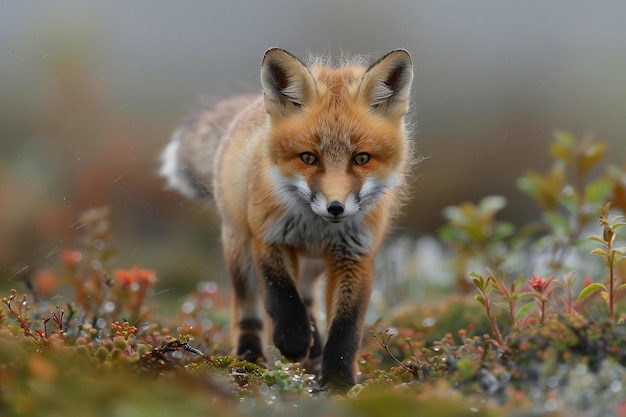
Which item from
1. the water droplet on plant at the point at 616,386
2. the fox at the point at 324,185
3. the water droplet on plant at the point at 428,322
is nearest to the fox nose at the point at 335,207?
the fox at the point at 324,185

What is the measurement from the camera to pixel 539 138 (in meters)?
13.4

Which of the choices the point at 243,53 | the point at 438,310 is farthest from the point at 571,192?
the point at 243,53

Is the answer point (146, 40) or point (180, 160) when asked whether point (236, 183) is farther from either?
point (146, 40)

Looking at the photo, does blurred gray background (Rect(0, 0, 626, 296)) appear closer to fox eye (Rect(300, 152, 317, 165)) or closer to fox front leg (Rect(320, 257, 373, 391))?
fox front leg (Rect(320, 257, 373, 391))

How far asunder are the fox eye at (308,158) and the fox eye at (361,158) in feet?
0.56

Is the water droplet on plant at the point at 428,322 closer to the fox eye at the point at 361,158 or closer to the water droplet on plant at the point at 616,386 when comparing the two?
the fox eye at the point at 361,158

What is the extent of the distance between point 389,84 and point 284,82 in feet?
1.62

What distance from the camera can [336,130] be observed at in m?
3.53

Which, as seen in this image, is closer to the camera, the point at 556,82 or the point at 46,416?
the point at 46,416

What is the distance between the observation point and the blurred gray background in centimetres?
1055

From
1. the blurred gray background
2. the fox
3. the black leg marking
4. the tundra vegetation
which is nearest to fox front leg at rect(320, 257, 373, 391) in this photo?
the fox

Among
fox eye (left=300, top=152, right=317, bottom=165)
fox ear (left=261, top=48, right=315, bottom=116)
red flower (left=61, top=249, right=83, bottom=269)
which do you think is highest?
fox ear (left=261, top=48, right=315, bottom=116)

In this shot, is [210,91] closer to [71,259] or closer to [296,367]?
[71,259]

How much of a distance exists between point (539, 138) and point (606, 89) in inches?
120
